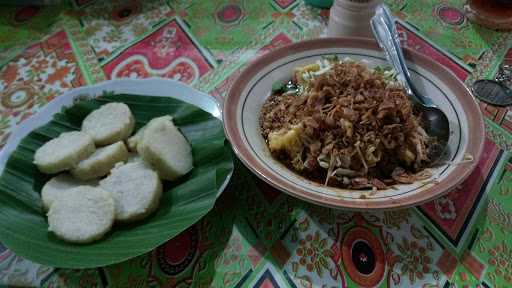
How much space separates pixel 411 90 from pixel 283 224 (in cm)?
59

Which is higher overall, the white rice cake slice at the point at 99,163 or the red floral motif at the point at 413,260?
the white rice cake slice at the point at 99,163

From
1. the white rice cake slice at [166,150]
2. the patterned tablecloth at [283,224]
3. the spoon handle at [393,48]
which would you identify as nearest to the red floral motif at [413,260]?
the patterned tablecloth at [283,224]

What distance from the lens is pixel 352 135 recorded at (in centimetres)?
106

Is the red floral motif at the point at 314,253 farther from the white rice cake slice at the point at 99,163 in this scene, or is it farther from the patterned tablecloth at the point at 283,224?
the white rice cake slice at the point at 99,163

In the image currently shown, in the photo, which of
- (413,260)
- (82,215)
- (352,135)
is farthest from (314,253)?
(82,215)

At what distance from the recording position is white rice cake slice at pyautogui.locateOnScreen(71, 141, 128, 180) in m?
1.03

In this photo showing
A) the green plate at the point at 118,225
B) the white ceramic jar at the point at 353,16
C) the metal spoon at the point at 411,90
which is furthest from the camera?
the white ceramic jar at the point at 353,16

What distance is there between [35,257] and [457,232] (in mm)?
1028

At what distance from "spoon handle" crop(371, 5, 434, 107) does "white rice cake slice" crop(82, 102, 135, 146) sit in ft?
2.81

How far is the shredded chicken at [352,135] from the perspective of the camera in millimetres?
1041

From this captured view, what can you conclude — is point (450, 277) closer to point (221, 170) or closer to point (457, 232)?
point (457, 232)

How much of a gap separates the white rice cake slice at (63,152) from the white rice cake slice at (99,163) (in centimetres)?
2

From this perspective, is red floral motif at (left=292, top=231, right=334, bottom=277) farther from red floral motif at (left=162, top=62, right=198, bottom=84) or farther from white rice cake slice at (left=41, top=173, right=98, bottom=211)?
red floral motif at (left=162, top=62, right=198, bottom=84)

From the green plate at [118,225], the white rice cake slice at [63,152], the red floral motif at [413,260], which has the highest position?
the white rice cake slice at [63,152]
